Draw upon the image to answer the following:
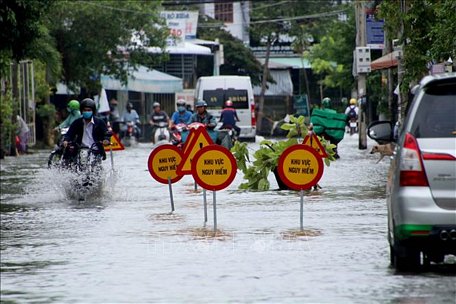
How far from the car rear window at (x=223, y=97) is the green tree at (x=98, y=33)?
6.93m

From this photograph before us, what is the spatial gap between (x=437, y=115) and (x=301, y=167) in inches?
189

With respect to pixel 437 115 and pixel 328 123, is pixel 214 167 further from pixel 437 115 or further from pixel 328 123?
pixel 328 123

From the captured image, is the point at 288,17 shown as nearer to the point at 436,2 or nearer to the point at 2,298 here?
the point at 436,2

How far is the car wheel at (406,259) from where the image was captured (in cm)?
1151

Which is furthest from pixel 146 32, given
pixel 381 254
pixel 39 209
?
pixel 381 254

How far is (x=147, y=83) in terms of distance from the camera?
6612 centimetres

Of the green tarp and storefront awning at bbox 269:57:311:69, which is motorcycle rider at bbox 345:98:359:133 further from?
storefront awning at bbox 269:57:311:69

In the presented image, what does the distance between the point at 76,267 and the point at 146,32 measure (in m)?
45.5

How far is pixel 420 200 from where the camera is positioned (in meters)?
11.0

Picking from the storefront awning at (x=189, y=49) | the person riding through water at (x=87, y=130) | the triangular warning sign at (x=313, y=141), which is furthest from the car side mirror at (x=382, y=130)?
the storefront awning at (x=189, y=49)

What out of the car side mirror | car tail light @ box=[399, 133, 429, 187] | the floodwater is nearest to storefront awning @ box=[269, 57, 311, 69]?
the floodwater

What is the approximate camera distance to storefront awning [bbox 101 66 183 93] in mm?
63812

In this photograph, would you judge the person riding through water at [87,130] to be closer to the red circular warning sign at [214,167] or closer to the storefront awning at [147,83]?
the red circular warning sign at [214,167]

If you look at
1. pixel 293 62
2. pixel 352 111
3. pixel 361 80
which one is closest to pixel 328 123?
pixel 361 80
